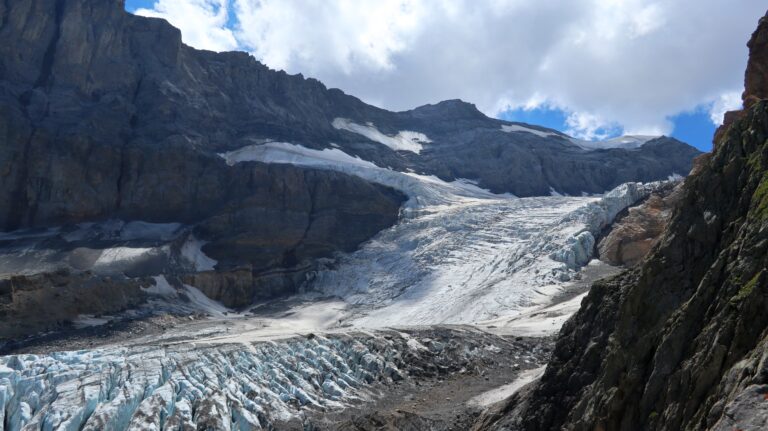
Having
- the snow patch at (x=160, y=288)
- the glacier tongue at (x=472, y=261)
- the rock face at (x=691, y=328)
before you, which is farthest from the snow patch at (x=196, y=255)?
the rock face at (x=691, y=328)

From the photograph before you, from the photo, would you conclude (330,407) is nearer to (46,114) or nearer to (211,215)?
(211,215)

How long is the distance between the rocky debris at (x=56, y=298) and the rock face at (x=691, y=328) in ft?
151

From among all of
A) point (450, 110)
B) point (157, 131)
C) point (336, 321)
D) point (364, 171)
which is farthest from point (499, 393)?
point (450, 110)

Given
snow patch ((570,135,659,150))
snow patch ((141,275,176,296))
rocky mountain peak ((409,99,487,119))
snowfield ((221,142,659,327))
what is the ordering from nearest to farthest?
snowfield ((221,142,659,327)), snow patch ((141,275,176,296)), snow patch ((570,135,659,150)), rocky mountain peak ((409,99,487,119))

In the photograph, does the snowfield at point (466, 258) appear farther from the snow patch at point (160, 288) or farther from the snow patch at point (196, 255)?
the snow patch at point (160, 288)

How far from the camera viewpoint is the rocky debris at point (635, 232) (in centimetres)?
7088

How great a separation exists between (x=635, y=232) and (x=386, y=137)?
3230 inches

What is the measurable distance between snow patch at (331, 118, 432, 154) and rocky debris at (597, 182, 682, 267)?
6922 centimetres

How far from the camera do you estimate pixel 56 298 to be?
6028 cm

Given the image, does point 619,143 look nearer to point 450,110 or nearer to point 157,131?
point 450,110

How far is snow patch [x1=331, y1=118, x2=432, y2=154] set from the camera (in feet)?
475

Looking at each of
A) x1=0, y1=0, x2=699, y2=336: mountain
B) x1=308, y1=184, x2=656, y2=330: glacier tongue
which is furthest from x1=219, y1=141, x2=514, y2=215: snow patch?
x1=308, y1=184, x2=656, y2=330: glacier tongue

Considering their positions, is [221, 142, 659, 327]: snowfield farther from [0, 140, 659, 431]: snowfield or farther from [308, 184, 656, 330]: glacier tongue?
[0, 140, 659, 431]: snowfield

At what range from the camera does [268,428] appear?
3453cm
